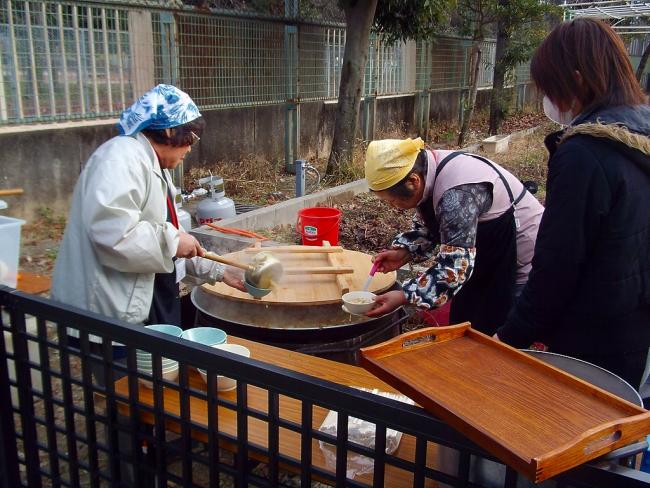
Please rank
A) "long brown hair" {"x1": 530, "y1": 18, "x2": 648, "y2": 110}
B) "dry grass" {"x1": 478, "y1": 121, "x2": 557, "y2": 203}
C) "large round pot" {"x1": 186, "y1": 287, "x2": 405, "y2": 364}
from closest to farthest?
"long brown hair" {"x1": 530, "y1": 18, "x2": 648, "y2": 110}
"large round pot" {"x1": 186, "y1": 287, "x2": 405, "y2": 364}
"dry grass" {"x1": 478, "y1": 121, "x2": 557, "y2": 203}

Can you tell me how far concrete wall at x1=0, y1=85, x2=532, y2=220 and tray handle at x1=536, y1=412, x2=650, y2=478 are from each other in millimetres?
6595

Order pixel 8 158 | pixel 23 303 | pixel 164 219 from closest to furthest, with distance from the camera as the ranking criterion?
pixel 23 303 → pixel 164 219 → pixel 8 158

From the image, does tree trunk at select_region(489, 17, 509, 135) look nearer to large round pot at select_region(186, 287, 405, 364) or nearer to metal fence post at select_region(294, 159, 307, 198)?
metal fence post at select_region(294, 159, 307, 198)

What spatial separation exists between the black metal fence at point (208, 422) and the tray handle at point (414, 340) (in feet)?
0.49

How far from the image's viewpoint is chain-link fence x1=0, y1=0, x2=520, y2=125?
6434mm

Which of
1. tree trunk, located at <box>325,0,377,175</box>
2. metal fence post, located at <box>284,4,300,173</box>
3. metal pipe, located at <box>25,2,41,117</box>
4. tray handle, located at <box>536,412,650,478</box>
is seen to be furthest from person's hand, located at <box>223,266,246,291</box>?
metal fence post, located at <box>284,4,300,173</box>

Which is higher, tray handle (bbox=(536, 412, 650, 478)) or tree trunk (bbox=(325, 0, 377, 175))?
tree trunk (bbox=(325, 0, 377, 175))

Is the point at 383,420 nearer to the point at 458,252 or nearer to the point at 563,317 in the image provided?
the point at 563,317

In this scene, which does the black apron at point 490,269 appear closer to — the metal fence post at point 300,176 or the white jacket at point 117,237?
the white jacket at point 117,237

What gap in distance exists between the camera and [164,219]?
268 cm

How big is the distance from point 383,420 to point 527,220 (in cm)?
185

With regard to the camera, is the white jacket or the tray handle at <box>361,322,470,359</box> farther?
the white jacket

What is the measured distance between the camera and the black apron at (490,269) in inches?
106

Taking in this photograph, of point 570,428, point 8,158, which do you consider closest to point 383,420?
point 570,428
